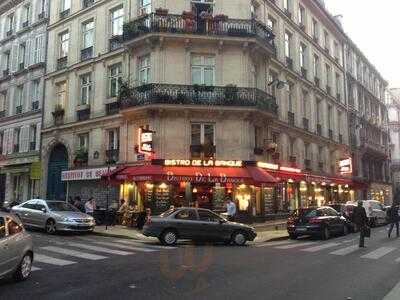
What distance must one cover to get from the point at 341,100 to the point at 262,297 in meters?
36.7

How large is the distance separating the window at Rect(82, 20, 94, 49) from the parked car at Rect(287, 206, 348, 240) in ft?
57.5

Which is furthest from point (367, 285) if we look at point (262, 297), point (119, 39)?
point (119, 39)

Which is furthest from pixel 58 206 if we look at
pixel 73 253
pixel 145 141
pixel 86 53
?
pixel 86 53

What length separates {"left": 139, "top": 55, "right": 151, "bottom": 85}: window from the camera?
25.9 metres

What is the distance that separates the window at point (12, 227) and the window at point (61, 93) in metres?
22.7

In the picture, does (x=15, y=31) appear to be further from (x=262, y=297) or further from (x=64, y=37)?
(x=262, y=297)

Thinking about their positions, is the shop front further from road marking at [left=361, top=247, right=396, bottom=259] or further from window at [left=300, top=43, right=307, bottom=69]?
window at [left=300, top=43, right=307, bottom=69]

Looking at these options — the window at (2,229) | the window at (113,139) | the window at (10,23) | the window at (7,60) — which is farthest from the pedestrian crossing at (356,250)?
the window at (10,23)

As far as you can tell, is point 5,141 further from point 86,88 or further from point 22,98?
point 86,88

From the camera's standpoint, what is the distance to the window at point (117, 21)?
2851 cm

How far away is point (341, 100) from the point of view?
139 feet

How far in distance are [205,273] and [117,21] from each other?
21.7m

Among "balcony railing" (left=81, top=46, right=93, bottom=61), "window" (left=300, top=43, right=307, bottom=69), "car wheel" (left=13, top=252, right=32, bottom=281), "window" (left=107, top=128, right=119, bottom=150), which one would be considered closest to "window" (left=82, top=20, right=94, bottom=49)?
"balcony railing" (left=81, top=46, right=93, bottom=61)

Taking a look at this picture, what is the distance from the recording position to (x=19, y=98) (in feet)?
118
